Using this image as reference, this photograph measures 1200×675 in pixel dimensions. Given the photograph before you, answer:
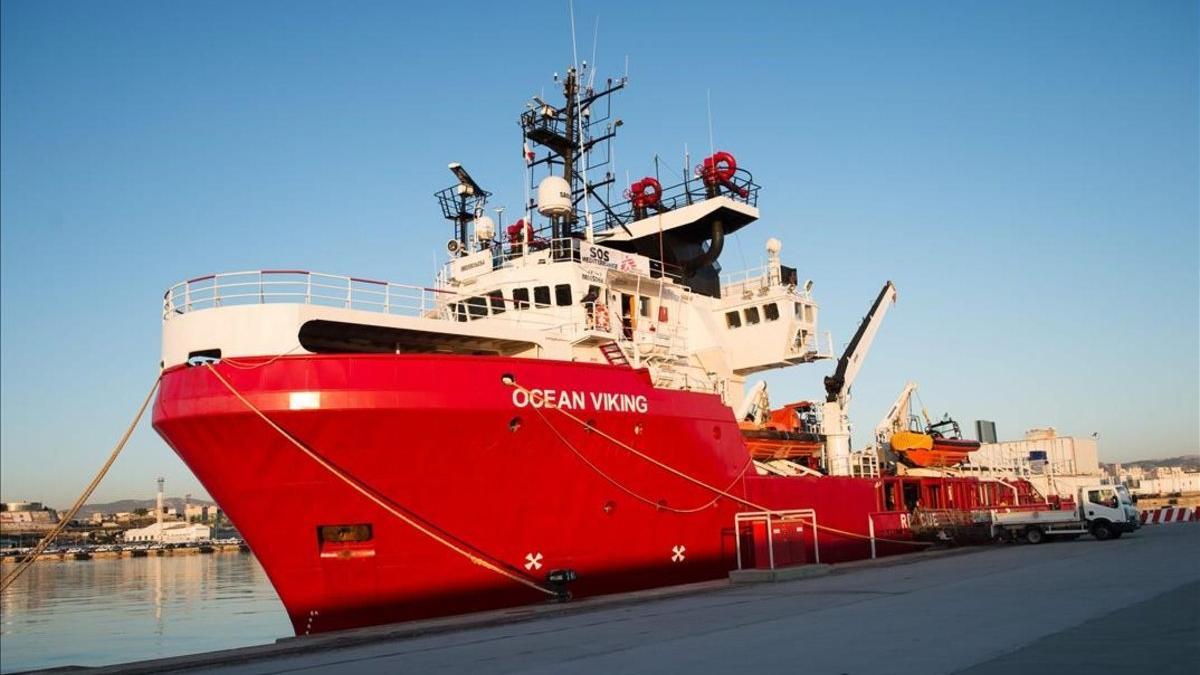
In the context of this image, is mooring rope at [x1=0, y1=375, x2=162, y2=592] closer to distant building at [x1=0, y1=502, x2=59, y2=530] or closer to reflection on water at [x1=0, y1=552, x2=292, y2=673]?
reflection on water at [x1=0, y1=552, x2=292, y2=673]

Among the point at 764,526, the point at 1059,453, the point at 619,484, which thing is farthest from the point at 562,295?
the point at 1059,453

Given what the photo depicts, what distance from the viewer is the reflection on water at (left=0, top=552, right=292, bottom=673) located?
71.5ft

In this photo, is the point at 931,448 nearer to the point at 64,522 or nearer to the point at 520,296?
the point at 520,296

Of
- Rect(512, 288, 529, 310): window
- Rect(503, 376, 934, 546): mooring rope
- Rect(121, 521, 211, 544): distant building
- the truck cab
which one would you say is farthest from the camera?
Rect(121, 521, 211, 544): distant building

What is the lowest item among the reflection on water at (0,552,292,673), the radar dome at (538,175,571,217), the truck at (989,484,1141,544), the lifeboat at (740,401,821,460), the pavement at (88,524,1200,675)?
the reflection on water at (0,552,292,673)

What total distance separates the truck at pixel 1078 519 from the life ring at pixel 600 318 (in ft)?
51.5

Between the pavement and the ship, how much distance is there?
1.59m

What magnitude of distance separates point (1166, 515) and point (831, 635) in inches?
1403

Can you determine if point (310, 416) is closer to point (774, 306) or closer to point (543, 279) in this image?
point (543, 279)

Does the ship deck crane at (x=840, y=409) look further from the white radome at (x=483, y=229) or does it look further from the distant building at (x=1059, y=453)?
the distant building at (x=1059, y=453)

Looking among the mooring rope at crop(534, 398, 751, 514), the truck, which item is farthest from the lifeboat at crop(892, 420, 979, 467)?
the mooring rope at crop(534, 398, 751, 514)

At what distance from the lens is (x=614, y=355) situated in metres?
17.5

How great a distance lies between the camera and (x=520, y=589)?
48.2ft

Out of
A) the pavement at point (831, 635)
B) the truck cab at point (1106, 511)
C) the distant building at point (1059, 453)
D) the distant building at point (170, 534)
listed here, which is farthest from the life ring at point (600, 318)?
the distant building at point (170, 534)
